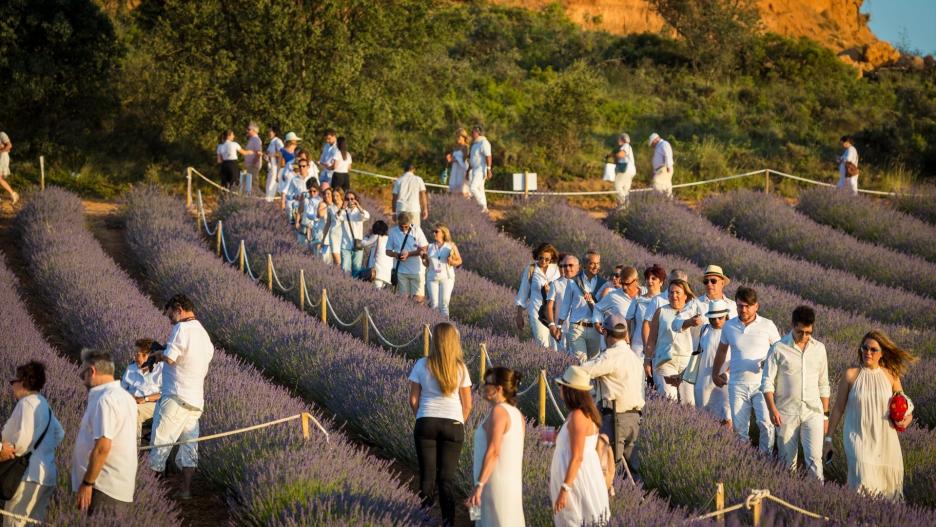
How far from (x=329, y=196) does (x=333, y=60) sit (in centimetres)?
762

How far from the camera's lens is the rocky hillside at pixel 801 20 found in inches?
1743

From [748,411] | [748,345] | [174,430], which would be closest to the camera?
[174,430]

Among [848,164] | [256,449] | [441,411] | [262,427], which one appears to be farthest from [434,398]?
[848,164]

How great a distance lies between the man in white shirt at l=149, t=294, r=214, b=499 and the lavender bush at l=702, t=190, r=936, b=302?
8836mm

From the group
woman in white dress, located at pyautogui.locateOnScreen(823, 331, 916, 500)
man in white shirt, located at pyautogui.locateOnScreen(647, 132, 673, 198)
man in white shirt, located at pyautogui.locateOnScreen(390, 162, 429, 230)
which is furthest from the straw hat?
man in white shirt, located at pyautogui.locateOnScreen(647, 132, 673, 198)

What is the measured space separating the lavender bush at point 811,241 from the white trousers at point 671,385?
221 inches

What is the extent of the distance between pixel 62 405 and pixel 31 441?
1.98 meters

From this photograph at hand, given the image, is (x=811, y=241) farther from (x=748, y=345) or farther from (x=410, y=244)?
(x=748, y=345)

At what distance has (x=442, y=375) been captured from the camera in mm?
6941

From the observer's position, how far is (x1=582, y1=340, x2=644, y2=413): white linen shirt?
7.37 metres

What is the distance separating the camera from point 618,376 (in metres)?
7.45

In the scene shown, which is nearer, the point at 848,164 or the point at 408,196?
the point at 408,196

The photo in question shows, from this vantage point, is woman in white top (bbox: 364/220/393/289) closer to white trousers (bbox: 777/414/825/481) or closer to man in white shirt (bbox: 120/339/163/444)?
man in white shirt (bbox: 120/339/163/444)

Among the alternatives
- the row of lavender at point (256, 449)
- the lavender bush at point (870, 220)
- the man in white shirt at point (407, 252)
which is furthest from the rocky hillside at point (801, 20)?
the row of lavender at point (256, 449)
